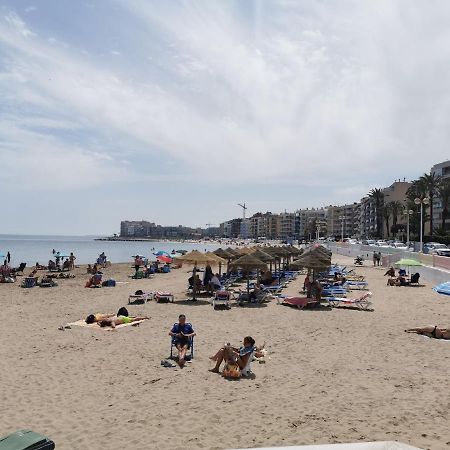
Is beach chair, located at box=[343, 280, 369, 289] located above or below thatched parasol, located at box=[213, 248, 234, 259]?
below

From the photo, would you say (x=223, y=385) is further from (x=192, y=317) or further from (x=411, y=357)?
(x=192, y=317)

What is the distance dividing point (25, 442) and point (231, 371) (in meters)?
5.03

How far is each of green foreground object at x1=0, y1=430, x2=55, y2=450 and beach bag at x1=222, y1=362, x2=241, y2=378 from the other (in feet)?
15.8

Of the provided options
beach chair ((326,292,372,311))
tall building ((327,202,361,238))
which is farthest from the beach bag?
tall building ((327,202,361,238))

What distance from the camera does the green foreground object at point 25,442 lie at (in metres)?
3.92

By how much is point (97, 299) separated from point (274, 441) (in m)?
15.6

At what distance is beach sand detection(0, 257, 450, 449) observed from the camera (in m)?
6.09

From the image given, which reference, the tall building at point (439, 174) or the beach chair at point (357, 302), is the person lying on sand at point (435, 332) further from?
the tall building at point (439, 174)

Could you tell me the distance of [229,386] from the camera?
8148mm

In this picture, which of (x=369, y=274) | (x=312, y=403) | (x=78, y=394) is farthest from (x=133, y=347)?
(x=369, y=274)

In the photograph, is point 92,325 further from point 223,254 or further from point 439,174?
point 439,174

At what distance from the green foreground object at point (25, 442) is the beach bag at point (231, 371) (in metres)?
4.82

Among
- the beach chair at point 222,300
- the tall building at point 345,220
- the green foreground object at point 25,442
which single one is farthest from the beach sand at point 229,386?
the tall building at point 345,220

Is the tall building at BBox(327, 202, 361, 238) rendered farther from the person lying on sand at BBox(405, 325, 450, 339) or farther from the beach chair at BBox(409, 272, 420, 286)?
the person lying on sand at BBox(405, 325, 450, 339)
